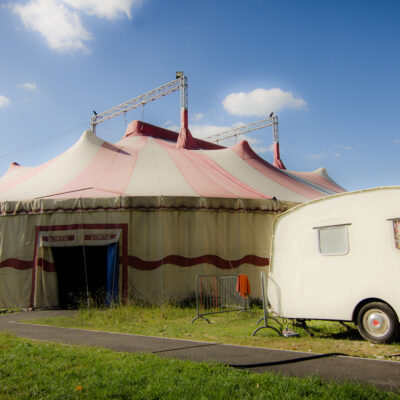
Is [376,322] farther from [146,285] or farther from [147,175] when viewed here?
[147,175]

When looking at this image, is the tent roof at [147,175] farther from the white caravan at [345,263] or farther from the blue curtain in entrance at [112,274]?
the white caravan at [345,263]

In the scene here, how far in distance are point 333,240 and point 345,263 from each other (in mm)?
450

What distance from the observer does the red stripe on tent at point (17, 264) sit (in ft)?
39.3

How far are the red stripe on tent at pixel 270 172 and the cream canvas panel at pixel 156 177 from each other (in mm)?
3293

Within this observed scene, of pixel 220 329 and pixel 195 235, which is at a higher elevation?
pixel 195 235

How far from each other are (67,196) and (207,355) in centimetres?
829

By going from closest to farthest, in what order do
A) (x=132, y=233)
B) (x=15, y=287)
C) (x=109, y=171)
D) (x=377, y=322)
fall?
(x=377, y=322), (x=132, y=233), (x=15, y=287), (x=109, y=171)

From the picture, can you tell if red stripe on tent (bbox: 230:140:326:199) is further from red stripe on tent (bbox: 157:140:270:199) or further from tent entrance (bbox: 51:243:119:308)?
tent entrance (bbox: 51:243:119:308)

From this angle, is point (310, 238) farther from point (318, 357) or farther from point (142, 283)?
point (142, 283)

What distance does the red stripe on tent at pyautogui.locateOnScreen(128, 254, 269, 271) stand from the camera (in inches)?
456

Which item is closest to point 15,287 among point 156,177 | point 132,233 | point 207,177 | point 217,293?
point 132,233

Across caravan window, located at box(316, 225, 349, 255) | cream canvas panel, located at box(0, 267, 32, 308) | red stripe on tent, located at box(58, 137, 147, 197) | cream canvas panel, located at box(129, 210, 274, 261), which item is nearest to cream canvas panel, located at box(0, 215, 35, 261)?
cream canvas panel, located at box(0, 267, 32, 308)

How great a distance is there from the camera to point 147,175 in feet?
45.3

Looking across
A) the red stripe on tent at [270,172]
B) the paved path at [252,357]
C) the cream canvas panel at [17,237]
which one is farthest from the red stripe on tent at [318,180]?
the paved path at [252,357]
